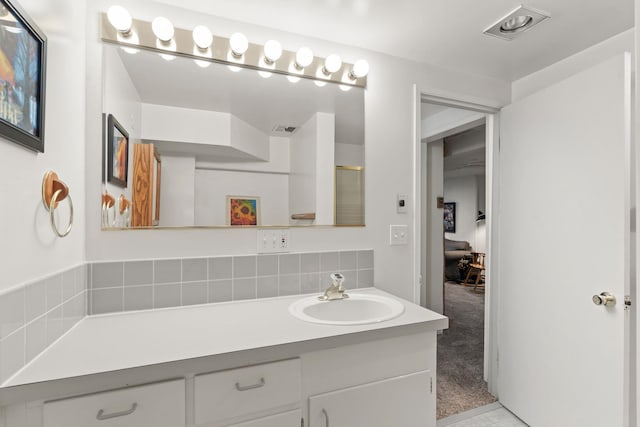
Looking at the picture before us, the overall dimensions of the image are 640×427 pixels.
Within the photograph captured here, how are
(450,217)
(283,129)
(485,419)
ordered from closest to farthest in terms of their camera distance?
(283,129)
(485,419)
(450,217)

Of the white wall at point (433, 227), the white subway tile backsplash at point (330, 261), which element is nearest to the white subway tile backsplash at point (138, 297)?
the white subway tile backsplash at point (330, 261)

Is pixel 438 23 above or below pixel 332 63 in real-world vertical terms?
above

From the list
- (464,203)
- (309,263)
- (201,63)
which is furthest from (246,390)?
(464,203)

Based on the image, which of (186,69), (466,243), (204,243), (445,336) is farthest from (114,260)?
(466,243)

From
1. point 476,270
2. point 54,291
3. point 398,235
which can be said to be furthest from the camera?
point 476,270

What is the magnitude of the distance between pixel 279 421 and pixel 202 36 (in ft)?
4.99

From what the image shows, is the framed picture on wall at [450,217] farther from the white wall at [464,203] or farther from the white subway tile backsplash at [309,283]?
the white subway tile backsplash at [309,283]

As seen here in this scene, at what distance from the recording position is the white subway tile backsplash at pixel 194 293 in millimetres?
1381

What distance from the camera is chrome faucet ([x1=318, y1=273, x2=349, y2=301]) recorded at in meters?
1.50

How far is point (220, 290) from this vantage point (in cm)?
143

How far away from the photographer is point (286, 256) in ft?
5.09

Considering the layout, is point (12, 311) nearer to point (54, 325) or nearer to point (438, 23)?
point (54, 325)

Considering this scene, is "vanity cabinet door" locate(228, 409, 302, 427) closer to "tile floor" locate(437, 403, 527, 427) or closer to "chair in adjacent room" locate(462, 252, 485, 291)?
Answer: "tile floor" locate(437, 403, 527, 427)

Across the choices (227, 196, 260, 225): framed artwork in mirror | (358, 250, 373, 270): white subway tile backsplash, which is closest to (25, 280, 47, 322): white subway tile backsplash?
(227, 196, 260, 225): framed artwork in mirror
